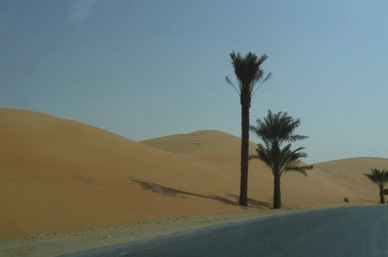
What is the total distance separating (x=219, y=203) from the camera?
120 ft

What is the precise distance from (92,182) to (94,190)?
1547mm

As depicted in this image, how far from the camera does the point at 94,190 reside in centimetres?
2970

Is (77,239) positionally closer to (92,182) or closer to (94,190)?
(94,190)

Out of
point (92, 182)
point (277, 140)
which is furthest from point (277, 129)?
point (92, 182)

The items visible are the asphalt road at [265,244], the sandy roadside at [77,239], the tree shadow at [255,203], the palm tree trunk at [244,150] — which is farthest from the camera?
the tree shadow at [255,203]

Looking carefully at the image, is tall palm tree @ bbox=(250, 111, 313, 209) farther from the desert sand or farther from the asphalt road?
the asphalt road

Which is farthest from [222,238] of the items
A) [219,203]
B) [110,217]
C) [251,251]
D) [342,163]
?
[342,163]

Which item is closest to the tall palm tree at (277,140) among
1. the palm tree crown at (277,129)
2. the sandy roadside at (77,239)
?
the palm tree crown at (277,129)

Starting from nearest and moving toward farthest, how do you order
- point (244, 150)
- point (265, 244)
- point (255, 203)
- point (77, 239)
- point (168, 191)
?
point (265, 244)
point (77, 239)
point (168, 191)
point (244, 150)
point (255, 203)

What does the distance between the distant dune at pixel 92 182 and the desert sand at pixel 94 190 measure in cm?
6

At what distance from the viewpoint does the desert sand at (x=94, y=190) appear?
2119cm

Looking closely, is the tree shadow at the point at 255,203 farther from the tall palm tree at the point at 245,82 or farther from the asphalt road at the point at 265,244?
the asphalt road at the point at 265,244

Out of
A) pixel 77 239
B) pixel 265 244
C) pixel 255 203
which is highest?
pixel 255 203

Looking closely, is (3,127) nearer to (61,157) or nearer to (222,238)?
(61,157)
